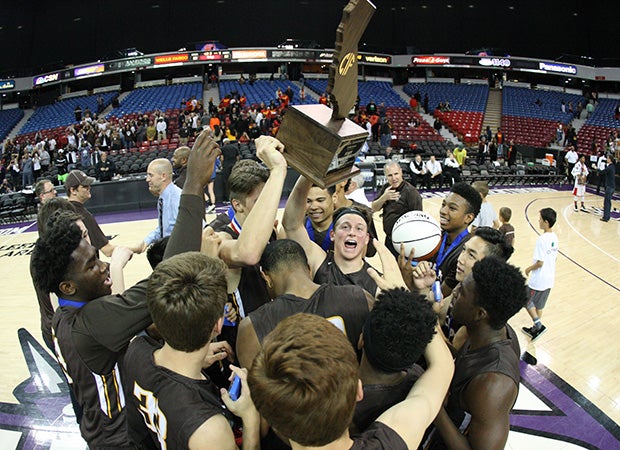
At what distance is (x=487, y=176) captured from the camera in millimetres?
17000

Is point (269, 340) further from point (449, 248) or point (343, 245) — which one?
point (449, 248)

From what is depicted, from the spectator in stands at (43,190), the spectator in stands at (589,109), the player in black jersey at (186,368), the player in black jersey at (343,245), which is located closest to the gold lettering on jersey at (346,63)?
the player in black jersey at (343,245)

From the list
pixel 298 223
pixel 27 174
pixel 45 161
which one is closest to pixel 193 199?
pixel 298 223

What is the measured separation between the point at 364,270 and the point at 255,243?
968mm

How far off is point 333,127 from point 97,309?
1.33 m

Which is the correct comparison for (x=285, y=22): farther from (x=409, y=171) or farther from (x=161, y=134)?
(x=409, y=171)

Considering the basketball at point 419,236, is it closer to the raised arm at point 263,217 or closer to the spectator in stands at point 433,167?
the raised arm at point 263,217

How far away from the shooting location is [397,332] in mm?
1658

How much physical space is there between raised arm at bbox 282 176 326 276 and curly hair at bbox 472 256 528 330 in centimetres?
106

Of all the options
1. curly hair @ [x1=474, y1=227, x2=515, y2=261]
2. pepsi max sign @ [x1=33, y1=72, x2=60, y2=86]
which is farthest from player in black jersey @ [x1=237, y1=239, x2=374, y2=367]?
pepsi max sign @ [x1=33, y1=72, x2=60, y2=86]

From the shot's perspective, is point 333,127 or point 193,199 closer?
point 193,199

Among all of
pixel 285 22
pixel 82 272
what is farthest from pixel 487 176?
pixel 285 22

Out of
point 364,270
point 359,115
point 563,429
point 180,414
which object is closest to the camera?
point 180,414

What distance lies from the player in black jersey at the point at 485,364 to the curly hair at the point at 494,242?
0.78 meters
